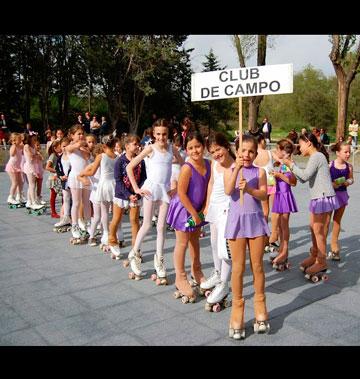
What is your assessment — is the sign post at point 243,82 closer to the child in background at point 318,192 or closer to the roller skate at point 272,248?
the child in background at point 318,192

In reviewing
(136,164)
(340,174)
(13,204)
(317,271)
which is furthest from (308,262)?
(13,204)

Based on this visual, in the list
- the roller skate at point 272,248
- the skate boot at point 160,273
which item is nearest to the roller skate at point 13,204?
the skate boot at point 160,273

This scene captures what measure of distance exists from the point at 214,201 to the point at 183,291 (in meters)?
1.02

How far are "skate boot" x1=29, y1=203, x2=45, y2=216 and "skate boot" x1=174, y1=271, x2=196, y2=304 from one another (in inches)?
225

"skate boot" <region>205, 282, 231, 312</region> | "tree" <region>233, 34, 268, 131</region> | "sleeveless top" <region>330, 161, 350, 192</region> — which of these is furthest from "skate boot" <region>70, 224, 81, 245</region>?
"tree" <region>233, 34, 268, 131</region>

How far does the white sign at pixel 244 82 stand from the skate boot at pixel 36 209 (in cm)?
645

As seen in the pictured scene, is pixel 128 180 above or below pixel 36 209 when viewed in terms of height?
above

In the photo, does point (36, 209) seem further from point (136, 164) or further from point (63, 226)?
point (136, 164)

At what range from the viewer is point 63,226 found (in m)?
8.09

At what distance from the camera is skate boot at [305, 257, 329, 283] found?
17.3ft

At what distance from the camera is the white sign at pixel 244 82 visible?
12.8 ft
